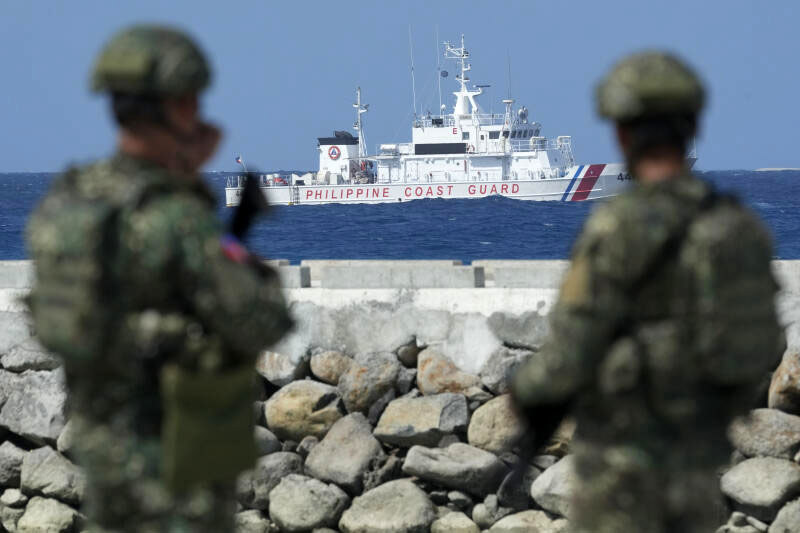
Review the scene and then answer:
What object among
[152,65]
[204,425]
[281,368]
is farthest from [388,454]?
[152,65]

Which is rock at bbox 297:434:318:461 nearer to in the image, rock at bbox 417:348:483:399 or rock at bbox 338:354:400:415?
rock at bbox 338:354:400:415

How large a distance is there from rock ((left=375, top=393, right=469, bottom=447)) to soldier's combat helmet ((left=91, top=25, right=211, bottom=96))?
4.70m

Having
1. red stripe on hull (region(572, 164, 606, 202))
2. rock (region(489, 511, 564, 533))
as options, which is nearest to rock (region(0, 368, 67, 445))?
rock (region(489, 511, 564, 533))

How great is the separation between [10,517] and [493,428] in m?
2.70

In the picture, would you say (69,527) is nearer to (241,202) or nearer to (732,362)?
(241,202)

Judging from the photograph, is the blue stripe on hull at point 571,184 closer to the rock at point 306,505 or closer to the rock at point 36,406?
the rock at point 36,406

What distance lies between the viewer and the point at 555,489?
6738 millimetres

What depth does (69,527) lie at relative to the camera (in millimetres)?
7402

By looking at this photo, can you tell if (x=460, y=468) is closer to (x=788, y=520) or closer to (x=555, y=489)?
Answer: (x=555, y=489)

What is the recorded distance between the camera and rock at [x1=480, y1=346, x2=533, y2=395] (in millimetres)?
7434

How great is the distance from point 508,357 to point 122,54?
16.3 feet

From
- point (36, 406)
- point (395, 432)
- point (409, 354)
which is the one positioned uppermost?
point (409, 354)

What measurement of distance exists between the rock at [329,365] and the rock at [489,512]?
1.26 meters

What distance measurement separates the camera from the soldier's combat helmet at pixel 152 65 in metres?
2.72
